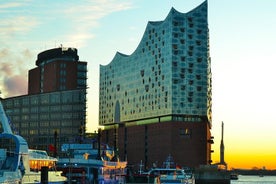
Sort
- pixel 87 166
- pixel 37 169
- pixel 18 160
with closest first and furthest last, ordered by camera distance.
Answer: pixel 18 160 < pixel 37 169 < pixel 87 166

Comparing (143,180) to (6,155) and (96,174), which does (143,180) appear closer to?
(96,174)

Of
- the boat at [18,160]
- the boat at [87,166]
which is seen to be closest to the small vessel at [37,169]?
the boat at [18,160]

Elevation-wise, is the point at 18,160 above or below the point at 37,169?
above

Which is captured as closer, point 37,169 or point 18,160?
point 18,160

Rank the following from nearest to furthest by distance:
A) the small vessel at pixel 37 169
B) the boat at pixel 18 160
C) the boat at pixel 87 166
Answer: the boat at pixel 18 160 < the small vessel at pixel 37 169 < the boat at pixel 87 166

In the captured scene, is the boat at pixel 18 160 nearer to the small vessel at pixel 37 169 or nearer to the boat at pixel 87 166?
the small vessel at pixel 37 169

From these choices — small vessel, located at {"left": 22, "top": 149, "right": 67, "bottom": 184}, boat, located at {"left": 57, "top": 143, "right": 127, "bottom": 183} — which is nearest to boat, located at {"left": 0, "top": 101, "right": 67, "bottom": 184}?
small vessel, located at {"left": 22, "top": 149, "right": 67, "bottom": 184}

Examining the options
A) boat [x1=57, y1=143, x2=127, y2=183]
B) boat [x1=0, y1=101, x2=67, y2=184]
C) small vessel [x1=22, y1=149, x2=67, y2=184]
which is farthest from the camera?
boat [x1=57, y1=143, x2=127, y2=183]

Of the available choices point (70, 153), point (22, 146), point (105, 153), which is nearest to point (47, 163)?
point (22, 146)

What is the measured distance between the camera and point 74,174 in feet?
324

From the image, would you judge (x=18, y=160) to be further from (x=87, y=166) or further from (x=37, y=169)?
(x=87, y=166)

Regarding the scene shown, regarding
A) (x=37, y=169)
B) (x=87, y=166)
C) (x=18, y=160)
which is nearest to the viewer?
(x=18, y=160)

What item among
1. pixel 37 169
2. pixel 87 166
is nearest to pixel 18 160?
pixel 37 169

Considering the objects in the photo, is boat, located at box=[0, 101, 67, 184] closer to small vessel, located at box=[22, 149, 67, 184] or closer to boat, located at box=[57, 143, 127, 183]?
small vessel, located at box=[22, 149, 67, 184]
